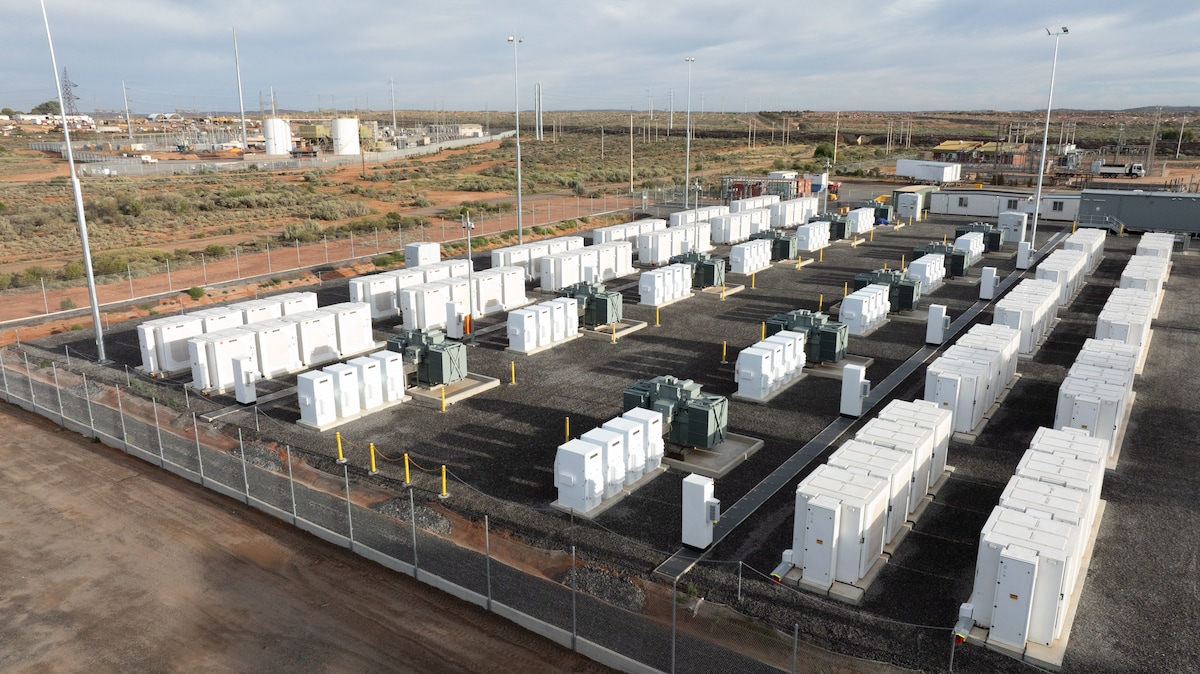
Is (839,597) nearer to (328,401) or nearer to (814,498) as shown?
(814,498)

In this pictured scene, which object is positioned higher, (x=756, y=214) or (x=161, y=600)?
(x=756, y=214)

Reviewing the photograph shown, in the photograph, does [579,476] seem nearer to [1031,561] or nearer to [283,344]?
[1031,561]

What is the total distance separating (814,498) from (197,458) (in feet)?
49.0

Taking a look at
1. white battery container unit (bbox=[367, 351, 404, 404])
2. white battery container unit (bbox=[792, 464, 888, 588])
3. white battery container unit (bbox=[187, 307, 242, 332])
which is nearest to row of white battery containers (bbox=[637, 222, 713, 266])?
white battery container unit (bbox=[367, 351, 404, 404])

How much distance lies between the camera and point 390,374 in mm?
23391

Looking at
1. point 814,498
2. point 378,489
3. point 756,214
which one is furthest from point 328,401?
point 756,214

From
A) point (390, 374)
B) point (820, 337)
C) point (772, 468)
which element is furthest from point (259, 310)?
point (820, 337)

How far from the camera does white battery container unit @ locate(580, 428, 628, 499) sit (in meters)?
17.2

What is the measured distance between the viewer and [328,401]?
21.8m

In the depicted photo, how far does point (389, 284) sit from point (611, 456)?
61.0ft

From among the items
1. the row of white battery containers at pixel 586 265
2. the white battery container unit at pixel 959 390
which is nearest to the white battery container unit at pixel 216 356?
the row of white battery containers at pixel 586 265

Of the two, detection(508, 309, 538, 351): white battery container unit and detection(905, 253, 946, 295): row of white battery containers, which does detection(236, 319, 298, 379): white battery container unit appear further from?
detection(905, 253, 946, 295): row of white battery containers

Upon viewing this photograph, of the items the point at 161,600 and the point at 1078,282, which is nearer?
the point at 161,600

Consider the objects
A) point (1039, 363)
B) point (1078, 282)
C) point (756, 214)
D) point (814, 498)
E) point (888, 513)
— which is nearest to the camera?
point (814, 498)
